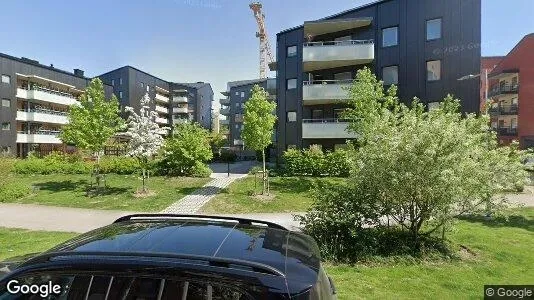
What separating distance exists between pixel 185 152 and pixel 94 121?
5.19m

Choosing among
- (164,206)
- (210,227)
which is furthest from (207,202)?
(210,227)

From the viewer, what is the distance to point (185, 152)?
20656mm

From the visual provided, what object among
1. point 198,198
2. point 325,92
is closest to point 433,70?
point 325,92

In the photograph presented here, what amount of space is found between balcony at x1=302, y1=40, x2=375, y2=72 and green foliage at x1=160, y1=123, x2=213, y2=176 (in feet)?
34.0

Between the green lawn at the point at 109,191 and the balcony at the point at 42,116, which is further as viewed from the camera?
the balcony at the point at 42,116

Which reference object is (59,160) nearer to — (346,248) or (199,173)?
(199,173)

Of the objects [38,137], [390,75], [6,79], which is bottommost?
[38,137]

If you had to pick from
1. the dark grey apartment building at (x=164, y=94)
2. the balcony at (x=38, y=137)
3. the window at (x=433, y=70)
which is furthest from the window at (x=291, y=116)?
the dark grey apartment building at (x=164, y=94)

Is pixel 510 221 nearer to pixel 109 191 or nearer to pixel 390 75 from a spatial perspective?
pixel 390 75

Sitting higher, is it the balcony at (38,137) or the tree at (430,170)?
the balcony at (38,137)

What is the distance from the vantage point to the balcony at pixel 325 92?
81.3 feet

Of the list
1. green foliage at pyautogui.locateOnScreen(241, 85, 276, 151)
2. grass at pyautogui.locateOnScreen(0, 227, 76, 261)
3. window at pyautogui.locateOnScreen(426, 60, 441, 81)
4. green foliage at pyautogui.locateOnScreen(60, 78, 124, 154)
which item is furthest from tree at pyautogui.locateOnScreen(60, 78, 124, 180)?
window at pyautogui.locateOnScreen(426, 60, 441, 81)

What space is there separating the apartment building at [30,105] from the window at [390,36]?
38.2 m

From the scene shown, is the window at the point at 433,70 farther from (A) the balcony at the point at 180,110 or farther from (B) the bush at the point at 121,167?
(A) the balcony at the point at 180,110
